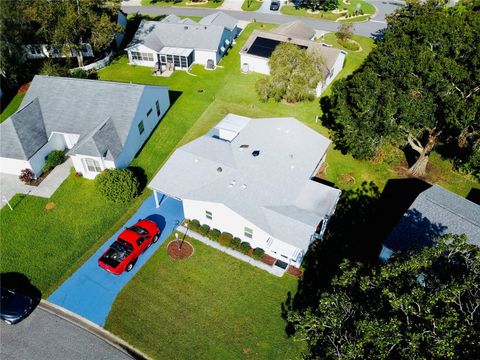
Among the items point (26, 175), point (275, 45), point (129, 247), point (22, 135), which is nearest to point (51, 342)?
point (129, 247)

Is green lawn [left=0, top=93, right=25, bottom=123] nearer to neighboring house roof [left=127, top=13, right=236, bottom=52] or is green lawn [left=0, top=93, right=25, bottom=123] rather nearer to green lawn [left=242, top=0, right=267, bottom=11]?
neighboring house roof [left=127, top=13, right=236, bottom=52]

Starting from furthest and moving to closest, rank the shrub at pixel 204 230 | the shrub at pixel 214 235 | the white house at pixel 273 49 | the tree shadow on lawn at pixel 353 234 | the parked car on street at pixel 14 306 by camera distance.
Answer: the white house at pixel 273 49, the shrub at pixel 204 230, the shrub at pixel 214 235, the tree shadow on lawn at pixel 353 234, the parked car on street at pixel 14 306

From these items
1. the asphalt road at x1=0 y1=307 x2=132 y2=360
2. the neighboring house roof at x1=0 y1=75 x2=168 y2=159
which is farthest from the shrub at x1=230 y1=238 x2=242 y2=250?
the neighboring house roof at x1=0 y1=75 x2=168 y2=159

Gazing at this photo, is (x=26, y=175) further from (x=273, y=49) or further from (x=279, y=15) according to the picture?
(x=279, y=15)

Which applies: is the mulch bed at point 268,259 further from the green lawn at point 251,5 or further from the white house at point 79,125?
the green lawn at point 251,5

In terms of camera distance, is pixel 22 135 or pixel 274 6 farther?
pixel 274 6

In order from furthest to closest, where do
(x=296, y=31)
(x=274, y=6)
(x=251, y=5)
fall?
(x=251, y=5) < (x=274, y=6) < (x=296, y=31)

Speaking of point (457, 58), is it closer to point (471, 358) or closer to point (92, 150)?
point (471, 358)

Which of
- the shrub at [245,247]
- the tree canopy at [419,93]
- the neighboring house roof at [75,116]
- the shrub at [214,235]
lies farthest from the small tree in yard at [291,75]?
the shrub at [245,247]
